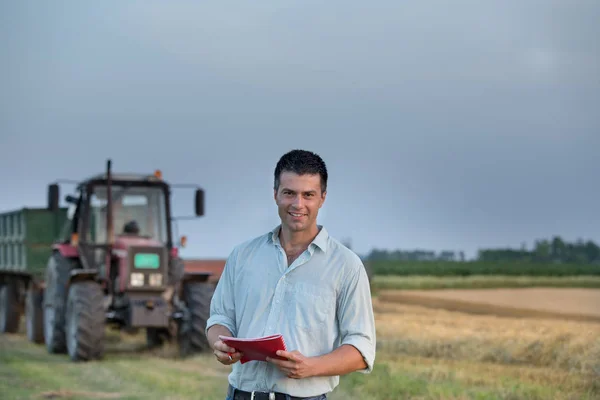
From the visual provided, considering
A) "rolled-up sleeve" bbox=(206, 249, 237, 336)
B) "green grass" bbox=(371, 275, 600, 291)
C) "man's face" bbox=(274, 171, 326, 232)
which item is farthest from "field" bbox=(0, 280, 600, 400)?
"green grass" bbox=(371, 275, 600, 291)

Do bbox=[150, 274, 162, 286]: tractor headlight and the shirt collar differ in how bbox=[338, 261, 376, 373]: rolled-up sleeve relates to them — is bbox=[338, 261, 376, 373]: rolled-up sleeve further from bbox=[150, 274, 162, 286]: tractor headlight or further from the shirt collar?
bbox=[150, 274, 162, 286]: tractor headlight

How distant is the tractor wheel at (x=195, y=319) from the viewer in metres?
12.9

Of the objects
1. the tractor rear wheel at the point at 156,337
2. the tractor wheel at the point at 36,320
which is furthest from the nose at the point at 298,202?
the tractor wheel at the point at 36,320

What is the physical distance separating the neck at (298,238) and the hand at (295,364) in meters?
0.43

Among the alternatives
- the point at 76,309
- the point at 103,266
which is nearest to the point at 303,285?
the point at 76,309

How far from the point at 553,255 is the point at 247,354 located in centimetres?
6369

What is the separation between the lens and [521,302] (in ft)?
98.6

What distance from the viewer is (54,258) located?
14516mm

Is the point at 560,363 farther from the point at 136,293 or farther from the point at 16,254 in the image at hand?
the point at 16,254

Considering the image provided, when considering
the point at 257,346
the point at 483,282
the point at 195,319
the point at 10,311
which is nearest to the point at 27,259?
the point at 10,311

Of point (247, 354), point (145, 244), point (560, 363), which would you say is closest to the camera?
point (247, 354)

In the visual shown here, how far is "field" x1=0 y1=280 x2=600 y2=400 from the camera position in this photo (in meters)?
9.22

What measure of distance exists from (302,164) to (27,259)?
1465 cm

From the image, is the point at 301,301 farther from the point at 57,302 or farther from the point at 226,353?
the point at 57,302
